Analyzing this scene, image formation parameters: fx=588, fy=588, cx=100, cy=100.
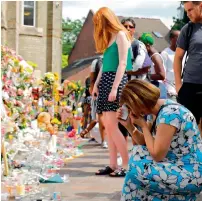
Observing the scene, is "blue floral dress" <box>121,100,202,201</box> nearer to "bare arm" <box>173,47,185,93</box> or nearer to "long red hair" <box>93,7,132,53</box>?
"bare arm" <box>173,47,185,93</box>

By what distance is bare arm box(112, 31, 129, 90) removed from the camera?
5.92m

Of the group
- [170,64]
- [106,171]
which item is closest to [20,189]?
[106,171]

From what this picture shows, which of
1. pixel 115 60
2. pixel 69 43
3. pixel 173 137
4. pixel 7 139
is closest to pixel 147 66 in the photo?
pixel 115 60

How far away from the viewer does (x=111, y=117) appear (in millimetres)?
6133

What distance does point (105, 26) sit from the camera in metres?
6.11

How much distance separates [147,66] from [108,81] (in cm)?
60

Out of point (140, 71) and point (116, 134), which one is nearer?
point (116, 134)

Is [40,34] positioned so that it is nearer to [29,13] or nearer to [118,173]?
[29,13]

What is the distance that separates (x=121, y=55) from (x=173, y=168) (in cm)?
242

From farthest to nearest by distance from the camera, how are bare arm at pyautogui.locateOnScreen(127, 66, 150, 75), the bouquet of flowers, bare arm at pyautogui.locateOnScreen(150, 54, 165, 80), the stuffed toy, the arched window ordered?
the arched window < the stuffed toy < the bouquet of flowers < bare arm at pyautogui.locateOnScreen(150, 54, 165, 80) < bare arm at pyautogui.locateOnScreen(127, 66, 150, 75)

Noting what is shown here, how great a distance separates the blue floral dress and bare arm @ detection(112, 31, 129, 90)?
2.14 meters

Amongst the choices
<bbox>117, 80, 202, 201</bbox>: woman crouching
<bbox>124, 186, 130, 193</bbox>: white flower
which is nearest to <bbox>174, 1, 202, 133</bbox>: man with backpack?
<bbox>117, 80, 202, 201</bbox>: woman crouching

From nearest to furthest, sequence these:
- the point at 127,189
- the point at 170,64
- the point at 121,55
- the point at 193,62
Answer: the point at 127,189
the point at 193,62
the point at 121,55
the point at 170,64

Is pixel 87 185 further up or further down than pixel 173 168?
further down
